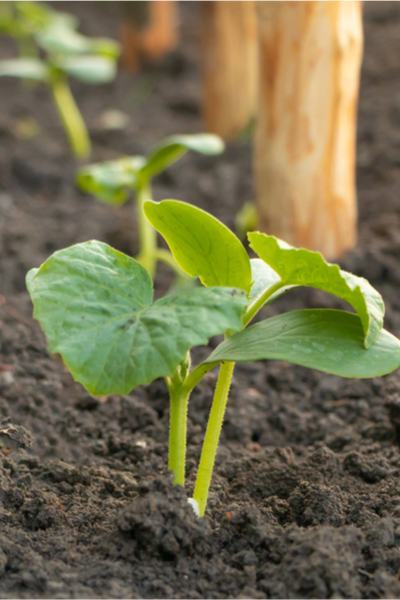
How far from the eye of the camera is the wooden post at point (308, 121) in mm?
1935

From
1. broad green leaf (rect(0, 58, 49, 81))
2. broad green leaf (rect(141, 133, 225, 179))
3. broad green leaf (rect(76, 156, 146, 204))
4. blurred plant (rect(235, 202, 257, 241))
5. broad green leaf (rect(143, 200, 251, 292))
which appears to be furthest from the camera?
broad green leaf (rect(0, 58, 49, 81))

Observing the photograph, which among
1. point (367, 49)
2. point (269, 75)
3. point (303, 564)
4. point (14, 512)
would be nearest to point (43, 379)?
point (14, 512)

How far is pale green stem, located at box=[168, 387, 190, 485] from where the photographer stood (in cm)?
99

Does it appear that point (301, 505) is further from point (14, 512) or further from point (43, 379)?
point (43, 379)

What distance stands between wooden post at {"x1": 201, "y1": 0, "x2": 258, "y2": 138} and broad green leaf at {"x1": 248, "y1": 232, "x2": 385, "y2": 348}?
2.53 metres

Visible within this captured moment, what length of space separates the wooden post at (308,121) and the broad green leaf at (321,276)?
1.20 m

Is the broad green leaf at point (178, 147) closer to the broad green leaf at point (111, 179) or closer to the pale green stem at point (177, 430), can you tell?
the broad green leaf at point (111, 179)

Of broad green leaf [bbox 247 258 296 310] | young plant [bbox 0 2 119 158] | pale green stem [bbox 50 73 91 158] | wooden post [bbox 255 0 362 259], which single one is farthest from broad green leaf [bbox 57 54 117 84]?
broad green leaf [bbox 247 258 296 310]

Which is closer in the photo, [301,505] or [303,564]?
[303,564]

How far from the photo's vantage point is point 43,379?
1615 mm

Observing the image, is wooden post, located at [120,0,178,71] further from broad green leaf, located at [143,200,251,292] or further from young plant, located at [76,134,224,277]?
broad green leaf, located at [143,200,251,292]

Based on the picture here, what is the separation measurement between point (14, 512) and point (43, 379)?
0.55 m

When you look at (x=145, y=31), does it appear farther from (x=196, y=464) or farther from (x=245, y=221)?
(x=196, y=464)

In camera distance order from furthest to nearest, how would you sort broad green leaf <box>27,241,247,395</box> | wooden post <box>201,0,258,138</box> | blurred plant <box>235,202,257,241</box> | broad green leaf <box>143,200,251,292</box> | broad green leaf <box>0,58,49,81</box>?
Result: wooden post <box>201,0,258,138</box>, broad green leaf <box>0,58,49,81</box>, blurred plant <box>235,202,257,241</box>, broad green leaf <box>143,200,251,292</box>, broad green leaf <box>27,241,247,395</box>
